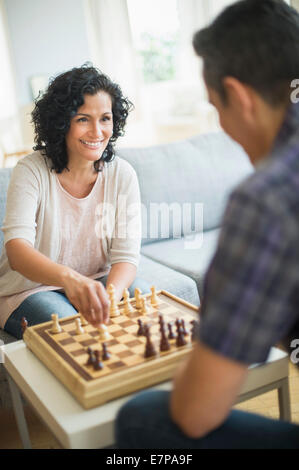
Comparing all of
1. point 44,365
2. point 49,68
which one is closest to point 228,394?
point 44,365

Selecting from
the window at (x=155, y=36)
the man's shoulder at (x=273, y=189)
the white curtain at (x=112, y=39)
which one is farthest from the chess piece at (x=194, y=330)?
the window at (x=155, y=36)

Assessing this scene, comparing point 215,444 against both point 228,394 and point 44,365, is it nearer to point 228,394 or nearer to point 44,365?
point 228,394

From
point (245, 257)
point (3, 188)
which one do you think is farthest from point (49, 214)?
point (245, 257)

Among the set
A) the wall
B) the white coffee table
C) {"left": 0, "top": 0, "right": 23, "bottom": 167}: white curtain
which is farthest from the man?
the wall

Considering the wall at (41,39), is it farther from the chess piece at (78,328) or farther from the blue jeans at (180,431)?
the blue jeans at (180,431)

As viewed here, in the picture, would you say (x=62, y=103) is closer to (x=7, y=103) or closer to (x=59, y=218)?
(x=59, y=218)

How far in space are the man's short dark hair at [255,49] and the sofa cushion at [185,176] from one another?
5.58 ft

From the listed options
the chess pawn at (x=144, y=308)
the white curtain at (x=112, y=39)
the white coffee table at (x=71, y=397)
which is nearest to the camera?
the white coffee table at (x=71, y=397)

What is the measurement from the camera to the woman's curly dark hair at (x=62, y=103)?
6.18ft

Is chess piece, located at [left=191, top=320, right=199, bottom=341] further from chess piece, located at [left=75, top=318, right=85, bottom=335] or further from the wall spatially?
the wall

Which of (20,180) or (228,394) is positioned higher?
(20,180)

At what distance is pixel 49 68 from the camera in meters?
7.43
